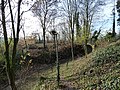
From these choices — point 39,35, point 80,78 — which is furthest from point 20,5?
point 39,35

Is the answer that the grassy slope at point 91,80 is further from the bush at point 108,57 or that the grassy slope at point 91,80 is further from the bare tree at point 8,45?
the bare tree at point 8,45

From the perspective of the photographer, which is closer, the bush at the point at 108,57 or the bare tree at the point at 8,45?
the bare tree at the point at 8,45

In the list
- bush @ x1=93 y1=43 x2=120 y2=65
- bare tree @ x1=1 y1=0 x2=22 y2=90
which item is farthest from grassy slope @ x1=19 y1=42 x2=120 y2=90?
bare tree @ x1=1 y1=0 x2=22 y2=90

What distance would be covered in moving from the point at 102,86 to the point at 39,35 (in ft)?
93.3

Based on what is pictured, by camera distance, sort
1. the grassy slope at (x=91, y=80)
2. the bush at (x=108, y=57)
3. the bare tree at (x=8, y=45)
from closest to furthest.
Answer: the bare tree at (x=8, y=45) < the grassy slope at (x=91, y=80) < the bush at (x=108, y=57)

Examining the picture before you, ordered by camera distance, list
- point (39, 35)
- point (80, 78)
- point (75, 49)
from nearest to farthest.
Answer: point (80, 78) → point (75, 49) → point (39, 35)

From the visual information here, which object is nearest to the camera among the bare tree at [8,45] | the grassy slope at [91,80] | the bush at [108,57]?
the bare tree at [8,45]

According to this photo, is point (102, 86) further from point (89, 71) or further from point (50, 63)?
point (50, 63)

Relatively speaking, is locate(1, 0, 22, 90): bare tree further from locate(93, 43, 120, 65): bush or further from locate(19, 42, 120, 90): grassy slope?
locate(93, 43, 120, 65): bush

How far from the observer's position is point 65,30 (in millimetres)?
32781

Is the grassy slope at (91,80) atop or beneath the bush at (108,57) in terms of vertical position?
beneath

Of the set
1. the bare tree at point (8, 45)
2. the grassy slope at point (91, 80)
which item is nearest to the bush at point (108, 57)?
the grassy slope at point (91, 80)

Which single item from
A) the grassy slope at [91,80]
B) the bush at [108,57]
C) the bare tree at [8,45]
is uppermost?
the bare tree at [8,45]

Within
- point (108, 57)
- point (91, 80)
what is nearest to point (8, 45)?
point (91, 80)
